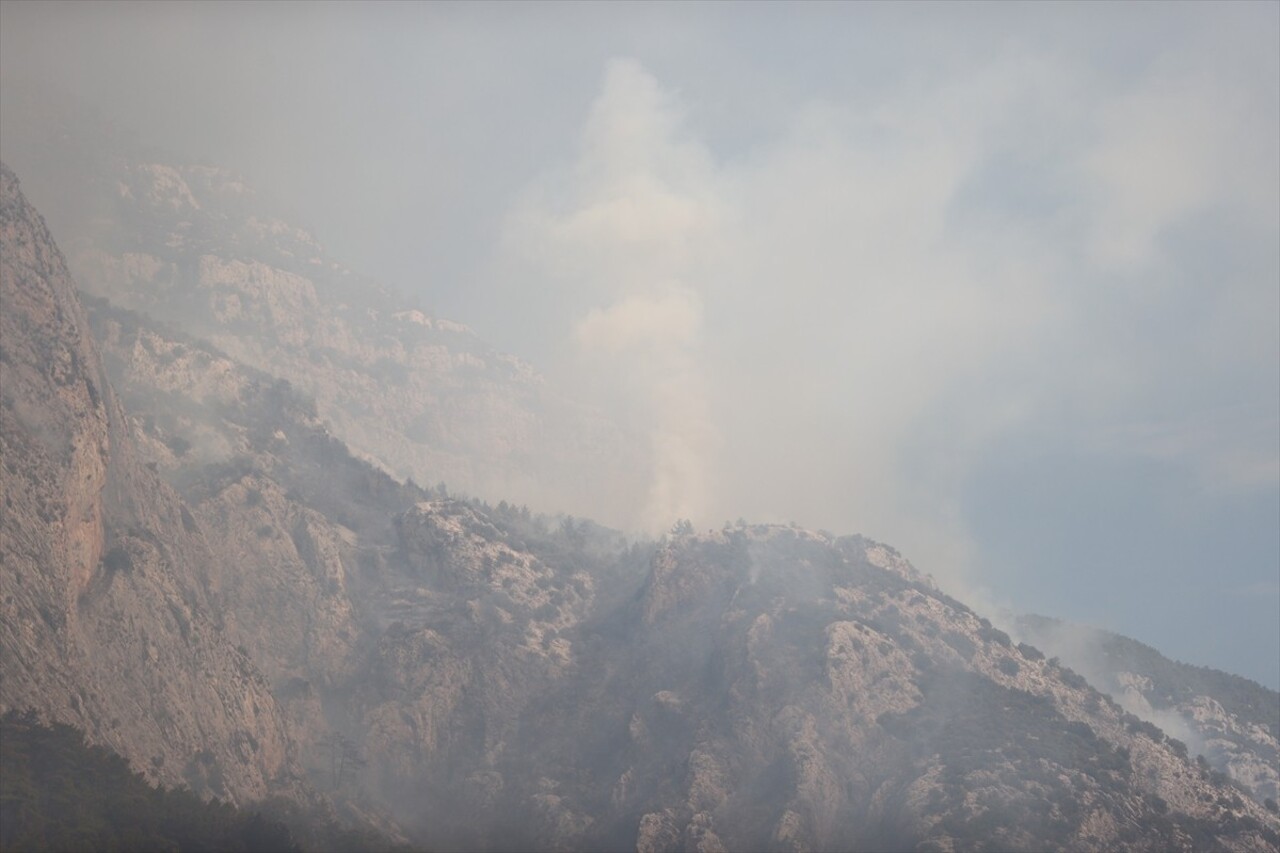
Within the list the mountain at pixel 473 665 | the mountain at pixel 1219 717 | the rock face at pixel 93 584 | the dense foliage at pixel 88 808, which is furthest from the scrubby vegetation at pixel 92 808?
the mountain at pixel 1219 717

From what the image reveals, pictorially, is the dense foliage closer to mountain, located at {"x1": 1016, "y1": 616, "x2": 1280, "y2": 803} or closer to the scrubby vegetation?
the scrubby vegetation

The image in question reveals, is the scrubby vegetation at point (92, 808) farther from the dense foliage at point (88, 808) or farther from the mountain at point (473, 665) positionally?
the mountain at point (473, 665)

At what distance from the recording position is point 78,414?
11419 centimetres

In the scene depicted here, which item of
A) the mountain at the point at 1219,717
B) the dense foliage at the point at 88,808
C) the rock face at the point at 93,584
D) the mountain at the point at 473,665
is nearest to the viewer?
the dense foliage at the point at 88,808

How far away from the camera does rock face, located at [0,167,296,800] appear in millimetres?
95312

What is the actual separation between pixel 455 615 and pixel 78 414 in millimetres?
71206

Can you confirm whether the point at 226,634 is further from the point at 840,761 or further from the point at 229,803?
the point at 840,761

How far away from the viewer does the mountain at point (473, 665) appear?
110688 mm

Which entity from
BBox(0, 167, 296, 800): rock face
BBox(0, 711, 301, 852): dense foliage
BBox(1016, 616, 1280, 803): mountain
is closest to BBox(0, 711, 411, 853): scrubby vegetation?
BBox(0, 711, 301, 852): dense foliage

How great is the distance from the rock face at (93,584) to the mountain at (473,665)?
1.21ft

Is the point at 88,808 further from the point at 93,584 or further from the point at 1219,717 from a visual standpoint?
the point at 1219,717

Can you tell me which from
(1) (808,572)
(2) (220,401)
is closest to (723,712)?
(1) (808,572)

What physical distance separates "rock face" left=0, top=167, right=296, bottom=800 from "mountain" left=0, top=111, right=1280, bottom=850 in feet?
1.21

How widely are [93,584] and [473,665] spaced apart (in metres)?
62.7
